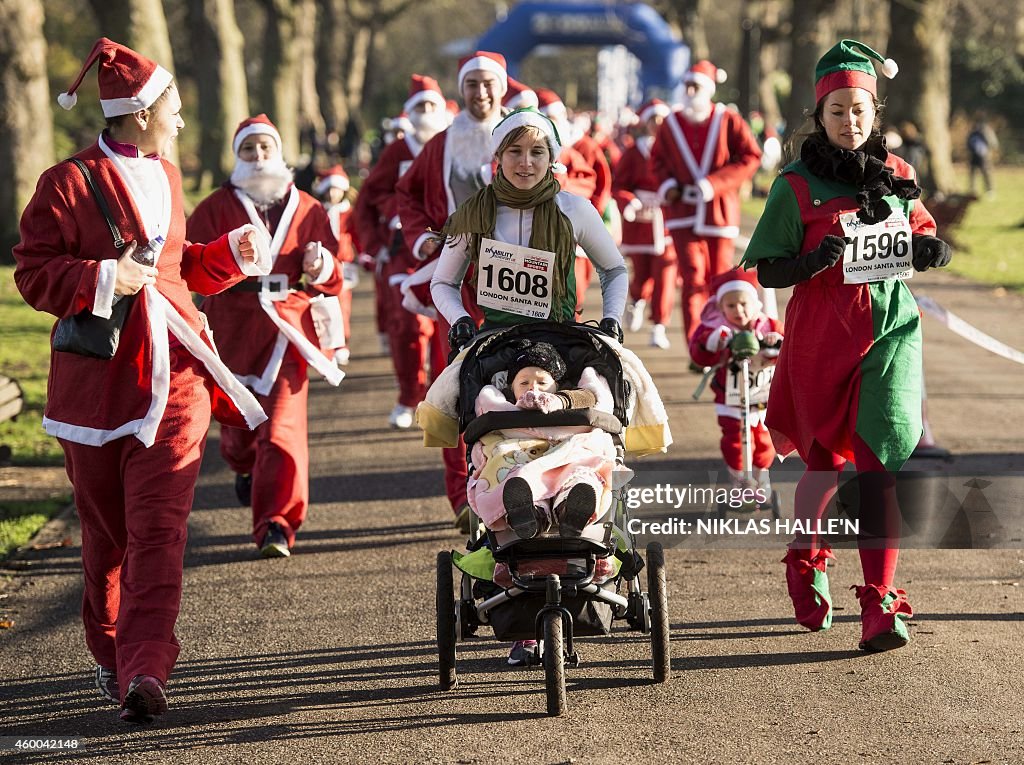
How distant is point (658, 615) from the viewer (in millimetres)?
5582

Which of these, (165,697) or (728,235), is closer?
(165,697)

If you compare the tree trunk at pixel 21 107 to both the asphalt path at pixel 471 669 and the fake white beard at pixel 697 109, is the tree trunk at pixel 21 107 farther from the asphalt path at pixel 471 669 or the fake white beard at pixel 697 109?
the asphalt path at pixel 471 669

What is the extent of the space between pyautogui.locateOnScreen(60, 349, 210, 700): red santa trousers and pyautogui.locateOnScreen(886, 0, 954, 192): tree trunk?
78.3 feet

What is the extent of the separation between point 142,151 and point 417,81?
6.16 metres

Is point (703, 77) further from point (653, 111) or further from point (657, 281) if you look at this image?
point (653, 111)

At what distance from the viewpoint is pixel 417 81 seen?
1155 centimetres

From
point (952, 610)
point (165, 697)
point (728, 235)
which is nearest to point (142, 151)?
point (165, 697)

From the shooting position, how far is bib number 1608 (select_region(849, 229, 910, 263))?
6102 mm

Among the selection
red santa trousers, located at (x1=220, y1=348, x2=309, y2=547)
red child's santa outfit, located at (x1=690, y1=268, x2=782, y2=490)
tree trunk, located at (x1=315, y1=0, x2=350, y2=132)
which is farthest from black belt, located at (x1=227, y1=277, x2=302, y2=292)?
tree trunk, located at (x1=315, y1=0, x2=350, y2=132)

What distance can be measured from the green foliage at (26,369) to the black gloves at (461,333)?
5.19 meters

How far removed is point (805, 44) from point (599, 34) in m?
22.4

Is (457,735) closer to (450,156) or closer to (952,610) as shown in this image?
(952,610)

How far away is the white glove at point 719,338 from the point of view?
26.5 feet

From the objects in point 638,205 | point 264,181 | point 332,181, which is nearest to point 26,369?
point 332,181
